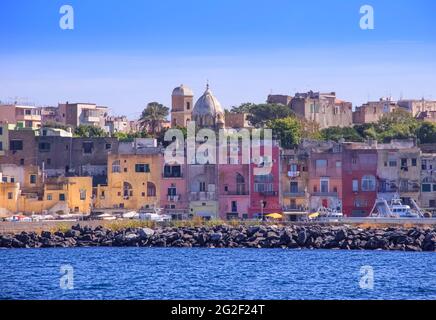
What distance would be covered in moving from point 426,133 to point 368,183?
56.4 feet

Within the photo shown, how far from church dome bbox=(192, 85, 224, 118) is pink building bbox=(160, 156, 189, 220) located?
16449 millimetres

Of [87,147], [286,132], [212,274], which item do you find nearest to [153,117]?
[286,132]

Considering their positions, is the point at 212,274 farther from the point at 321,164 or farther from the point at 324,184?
the point at 321,164

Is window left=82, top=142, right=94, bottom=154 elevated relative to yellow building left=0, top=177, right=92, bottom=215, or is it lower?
elevated

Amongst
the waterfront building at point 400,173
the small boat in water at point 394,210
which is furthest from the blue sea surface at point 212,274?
the waterfront building at point 400,173

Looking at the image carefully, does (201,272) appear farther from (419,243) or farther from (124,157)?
(124,157)

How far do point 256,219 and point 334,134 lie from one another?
2315 centimetres

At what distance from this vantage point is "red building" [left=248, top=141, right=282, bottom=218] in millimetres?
72750

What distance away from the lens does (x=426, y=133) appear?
89.1m

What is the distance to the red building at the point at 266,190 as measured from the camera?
239ft

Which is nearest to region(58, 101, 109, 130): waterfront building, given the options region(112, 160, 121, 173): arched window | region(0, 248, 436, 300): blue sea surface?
region(112, 160, 121, 173): arched window

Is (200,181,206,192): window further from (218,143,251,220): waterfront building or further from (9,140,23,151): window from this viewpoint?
(9,140,23,151): window

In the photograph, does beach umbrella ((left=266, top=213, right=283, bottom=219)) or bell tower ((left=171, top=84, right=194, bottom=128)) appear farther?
bell tower ((left=171, top=84, right=194, bottom=128))
